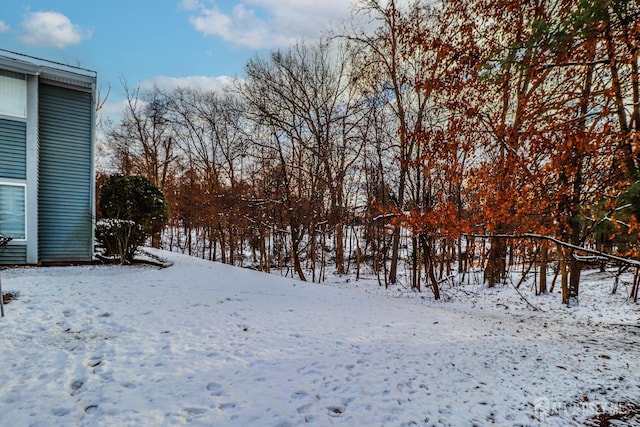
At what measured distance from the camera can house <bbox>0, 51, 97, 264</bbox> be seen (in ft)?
25.9

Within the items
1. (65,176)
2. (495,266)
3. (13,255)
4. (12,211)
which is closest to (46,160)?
(65,176)

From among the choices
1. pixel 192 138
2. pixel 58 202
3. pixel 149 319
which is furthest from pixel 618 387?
pixel 192 138

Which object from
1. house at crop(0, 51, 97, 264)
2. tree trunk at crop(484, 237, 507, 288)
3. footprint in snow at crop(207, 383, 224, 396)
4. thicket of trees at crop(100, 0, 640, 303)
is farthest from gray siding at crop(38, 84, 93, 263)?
tree trunk at crop(484, 237, 507, 288)

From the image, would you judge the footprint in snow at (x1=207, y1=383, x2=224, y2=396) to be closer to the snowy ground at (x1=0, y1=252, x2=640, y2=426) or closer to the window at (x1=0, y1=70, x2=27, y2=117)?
the snowy ground at (x1=0, y1=252, x2=640, y2=426)

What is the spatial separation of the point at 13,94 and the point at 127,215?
155 inches

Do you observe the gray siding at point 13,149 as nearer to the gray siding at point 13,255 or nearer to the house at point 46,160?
the house at point 46,160

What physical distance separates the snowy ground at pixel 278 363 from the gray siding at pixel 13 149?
2.71 metres

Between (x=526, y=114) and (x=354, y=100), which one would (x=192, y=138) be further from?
(x=526, y=114)

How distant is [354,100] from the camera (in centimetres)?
1658

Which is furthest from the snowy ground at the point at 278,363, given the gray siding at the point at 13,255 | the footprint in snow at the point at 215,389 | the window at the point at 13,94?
the window at the point at 13,94

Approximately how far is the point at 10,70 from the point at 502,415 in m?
11.9

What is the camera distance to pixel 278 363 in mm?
3971

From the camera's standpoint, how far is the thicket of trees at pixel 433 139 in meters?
4.84

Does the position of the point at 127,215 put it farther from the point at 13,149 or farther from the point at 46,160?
the point at 13,149
